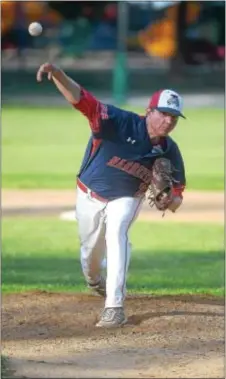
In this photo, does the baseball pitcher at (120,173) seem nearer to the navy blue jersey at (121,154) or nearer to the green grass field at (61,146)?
the navy blue jersey at (121,154)

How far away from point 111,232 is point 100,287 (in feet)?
3.87

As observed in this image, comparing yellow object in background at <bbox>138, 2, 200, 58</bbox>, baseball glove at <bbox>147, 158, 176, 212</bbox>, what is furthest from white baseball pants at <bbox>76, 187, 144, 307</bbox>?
yellow object in background at <bbox>138, 2, 200, 58</bbox>

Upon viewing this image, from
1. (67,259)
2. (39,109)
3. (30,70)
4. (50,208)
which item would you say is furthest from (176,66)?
(67,259)

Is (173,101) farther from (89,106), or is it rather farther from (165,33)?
(165,33)

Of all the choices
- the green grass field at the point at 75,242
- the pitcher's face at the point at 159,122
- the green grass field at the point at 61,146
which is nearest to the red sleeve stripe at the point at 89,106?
the pitcher's face at the point at 159,122

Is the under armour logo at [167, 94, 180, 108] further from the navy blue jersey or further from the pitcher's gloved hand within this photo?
the pitcher's gloved hand

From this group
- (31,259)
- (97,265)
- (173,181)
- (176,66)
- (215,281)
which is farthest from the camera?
(176,66)

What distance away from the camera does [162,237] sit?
13430 millimetres

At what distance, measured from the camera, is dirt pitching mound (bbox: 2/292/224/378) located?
223 inches

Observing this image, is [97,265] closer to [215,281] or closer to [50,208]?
[215,281]

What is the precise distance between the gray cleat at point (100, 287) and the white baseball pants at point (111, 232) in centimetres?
53

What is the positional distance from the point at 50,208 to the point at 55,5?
39317 mm

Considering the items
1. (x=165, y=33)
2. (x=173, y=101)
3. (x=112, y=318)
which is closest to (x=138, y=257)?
(x=112, y=318)

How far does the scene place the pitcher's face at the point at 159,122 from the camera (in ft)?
23.5
